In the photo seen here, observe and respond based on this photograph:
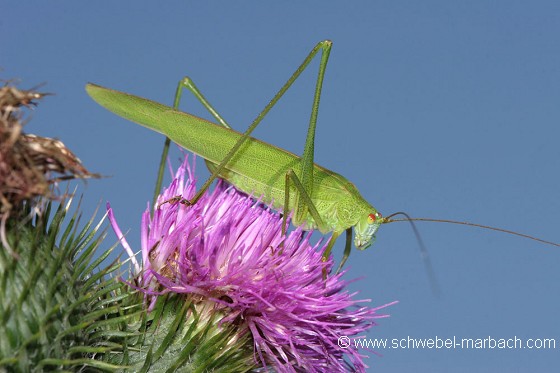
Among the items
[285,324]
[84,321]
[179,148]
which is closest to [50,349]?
[84,321]

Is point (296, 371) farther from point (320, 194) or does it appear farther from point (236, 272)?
point (320, 194)

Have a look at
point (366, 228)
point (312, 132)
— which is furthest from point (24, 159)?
point (366, 228)

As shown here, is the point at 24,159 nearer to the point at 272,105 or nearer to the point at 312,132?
the point at 272,105

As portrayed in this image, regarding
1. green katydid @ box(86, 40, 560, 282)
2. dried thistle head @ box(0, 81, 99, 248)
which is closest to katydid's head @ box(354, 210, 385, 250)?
green katydid @ box(86, 40, 560, 282)

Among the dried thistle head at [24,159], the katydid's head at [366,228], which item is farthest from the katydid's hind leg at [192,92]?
the dried thistle head at [24,159]

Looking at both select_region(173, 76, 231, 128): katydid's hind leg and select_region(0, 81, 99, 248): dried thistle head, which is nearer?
select_region(0, 81, 99, 248): dried thistle head

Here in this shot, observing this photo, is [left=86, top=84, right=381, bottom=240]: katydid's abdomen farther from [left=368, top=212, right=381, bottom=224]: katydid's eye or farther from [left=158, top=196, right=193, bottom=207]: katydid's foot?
[left=158, top=196, right=193, bottom=207]: katydid's foot

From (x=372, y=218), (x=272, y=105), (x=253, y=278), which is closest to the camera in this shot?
(x=253, y=278)
